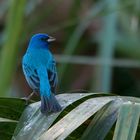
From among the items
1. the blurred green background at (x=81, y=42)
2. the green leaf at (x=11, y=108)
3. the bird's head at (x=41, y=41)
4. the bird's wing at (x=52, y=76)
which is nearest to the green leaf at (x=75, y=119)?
the green leaf at (x=11, y=108)

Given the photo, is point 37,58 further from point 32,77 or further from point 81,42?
point 81,42

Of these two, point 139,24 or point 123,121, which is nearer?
point 123,121

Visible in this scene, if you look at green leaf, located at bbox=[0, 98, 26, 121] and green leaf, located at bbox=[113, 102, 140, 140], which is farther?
green leaf, located at bbox=[0, 98, 26, 121]

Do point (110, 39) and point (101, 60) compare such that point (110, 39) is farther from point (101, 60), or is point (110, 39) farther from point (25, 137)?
point (25, 137)

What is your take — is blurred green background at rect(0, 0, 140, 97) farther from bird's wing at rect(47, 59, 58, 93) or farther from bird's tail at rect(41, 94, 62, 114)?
bird's tail at rect(41, 94, 62, 114)

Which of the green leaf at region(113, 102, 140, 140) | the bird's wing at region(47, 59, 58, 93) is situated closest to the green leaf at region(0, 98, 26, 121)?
the green leaf at region(113, 102, 140, 140)

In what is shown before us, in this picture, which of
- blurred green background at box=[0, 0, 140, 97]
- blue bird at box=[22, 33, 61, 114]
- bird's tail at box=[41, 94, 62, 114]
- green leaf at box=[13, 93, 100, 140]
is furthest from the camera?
blurred green background at box=[0, 0, 140, 97]

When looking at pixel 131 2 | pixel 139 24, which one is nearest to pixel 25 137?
pixel 131 2
